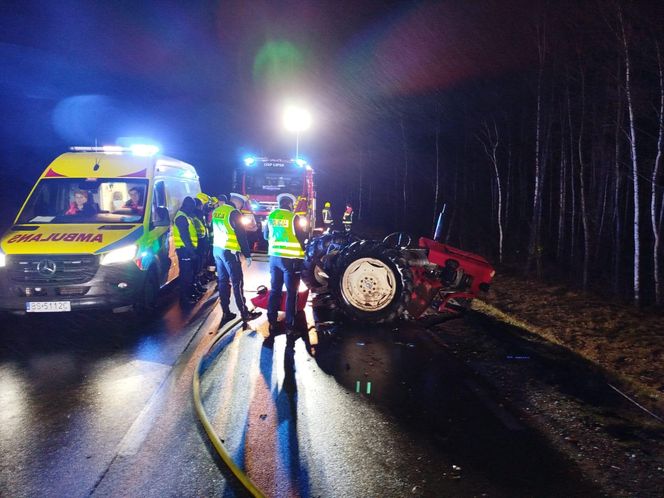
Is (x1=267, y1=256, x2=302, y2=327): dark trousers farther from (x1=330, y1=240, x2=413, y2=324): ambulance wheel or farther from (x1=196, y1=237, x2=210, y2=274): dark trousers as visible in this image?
(x1=196, y1=237, x2=210, y2=274): dark trousers

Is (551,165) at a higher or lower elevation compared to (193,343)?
higher

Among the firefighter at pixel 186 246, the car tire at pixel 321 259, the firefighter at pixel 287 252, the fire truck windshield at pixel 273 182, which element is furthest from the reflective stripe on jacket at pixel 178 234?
the fire truck windshield at pixel 273 182

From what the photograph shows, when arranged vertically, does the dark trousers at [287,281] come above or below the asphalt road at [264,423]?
above

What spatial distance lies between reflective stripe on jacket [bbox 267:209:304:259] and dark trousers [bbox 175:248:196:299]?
8.22ft

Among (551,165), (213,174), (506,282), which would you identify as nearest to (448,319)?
(506,282)

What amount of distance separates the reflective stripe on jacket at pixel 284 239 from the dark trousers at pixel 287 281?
89 mm

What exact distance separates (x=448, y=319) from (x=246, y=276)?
5125mm

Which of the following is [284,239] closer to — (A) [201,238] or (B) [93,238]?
(B) [93,238]

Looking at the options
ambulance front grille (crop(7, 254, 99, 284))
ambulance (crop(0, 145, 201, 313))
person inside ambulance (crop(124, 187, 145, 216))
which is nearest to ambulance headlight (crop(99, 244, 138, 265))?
ambulance (crop(0, 145, 201, 313))

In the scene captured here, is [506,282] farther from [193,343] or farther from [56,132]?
[56,132]

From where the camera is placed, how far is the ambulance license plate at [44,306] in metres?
6.31

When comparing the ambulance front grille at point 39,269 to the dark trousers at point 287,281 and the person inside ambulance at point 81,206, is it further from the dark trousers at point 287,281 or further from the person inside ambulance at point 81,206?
the dark trousers at point 287,281

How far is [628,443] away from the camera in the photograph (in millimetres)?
3713

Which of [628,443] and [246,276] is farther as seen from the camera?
[246,276]
